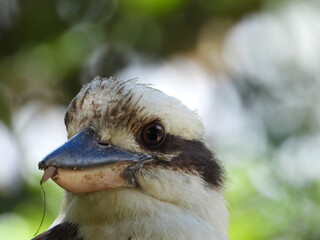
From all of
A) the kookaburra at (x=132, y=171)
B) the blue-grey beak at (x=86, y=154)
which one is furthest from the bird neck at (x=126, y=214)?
the blue-grey beak at (x=86, y=154)

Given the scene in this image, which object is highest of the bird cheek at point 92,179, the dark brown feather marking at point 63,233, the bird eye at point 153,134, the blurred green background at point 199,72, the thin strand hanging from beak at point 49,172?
the blurred green background at point 199,72

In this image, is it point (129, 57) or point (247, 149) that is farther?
point (129, 57)

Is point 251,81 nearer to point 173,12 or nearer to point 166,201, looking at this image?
point 173,12

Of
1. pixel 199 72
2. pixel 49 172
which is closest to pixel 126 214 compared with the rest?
pixel 49 172

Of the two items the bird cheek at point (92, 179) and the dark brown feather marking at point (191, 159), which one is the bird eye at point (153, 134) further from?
the bird cheek at point (92, 179)

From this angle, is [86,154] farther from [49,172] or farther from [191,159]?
[191,159]

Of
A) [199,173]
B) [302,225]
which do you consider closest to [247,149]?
[302,225]
